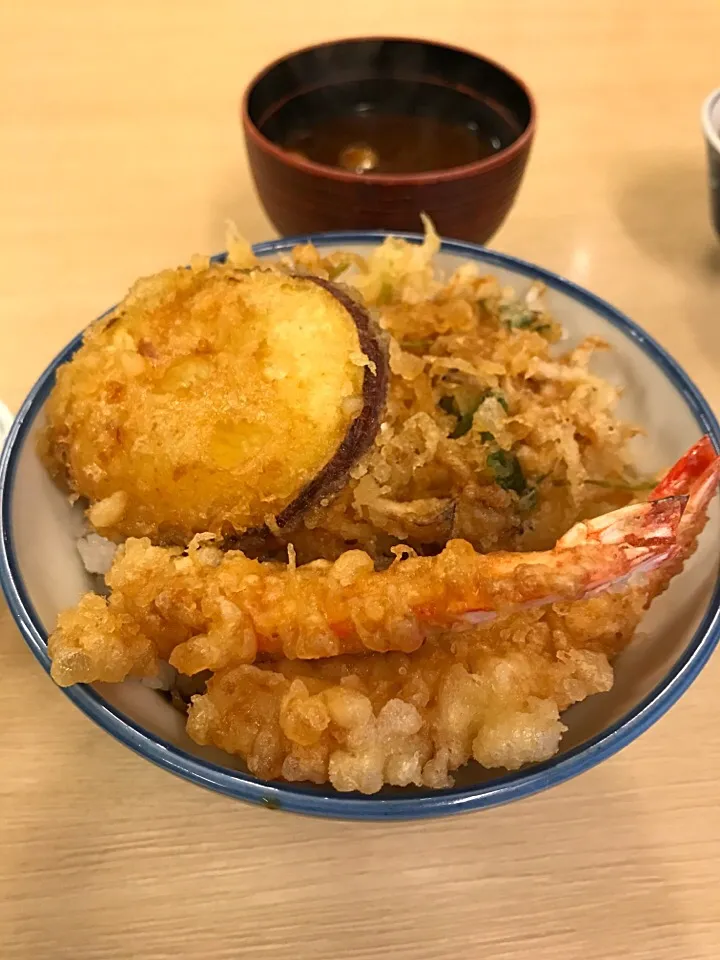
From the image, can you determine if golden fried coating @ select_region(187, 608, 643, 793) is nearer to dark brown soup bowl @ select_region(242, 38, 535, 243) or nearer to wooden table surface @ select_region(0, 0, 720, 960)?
wooden table surface @ select_region(0, 0, 720, 960)

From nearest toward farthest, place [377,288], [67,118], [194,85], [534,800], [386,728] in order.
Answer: [386,728] < [534,800] < [377,288] < [67,118] < [194,85]

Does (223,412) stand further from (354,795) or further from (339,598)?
(354,795)

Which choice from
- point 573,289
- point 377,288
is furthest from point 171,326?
point 573,289

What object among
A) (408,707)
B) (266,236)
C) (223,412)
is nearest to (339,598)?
(408,707)

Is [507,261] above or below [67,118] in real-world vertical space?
below

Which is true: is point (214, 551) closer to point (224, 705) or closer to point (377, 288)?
point (224, 705)

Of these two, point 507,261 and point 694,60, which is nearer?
point 507,261

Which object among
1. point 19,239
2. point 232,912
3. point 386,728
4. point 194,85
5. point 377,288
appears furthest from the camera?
point 194,85
